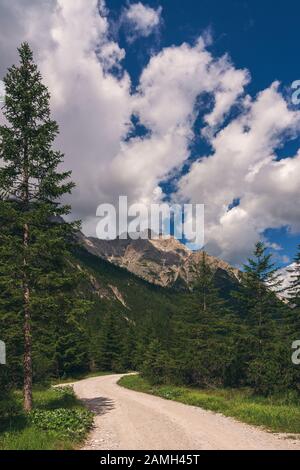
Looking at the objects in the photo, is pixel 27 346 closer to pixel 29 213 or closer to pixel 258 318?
pixel 29 213

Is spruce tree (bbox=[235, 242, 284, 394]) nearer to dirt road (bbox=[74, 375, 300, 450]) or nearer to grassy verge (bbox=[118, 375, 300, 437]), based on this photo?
grassy verge (bbox=[118, 375, 300, 437])

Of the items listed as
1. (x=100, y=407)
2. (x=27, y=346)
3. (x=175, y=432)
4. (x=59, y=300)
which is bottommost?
(x=100, y=407)

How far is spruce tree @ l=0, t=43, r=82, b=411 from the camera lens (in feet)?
57.3

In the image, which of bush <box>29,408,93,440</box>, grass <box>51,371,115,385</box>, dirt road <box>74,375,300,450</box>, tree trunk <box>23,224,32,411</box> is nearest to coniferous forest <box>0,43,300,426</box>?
tree trunk <box>23,224,32,411</box>

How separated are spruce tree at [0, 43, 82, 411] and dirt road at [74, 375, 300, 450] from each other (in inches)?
197

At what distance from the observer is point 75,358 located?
6122cm

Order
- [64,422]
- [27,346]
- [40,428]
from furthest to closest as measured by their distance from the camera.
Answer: [27,346]
[64,422]
[40,428]

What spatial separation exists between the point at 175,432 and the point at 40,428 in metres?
5.24

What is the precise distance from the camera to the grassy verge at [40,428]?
11523 mm

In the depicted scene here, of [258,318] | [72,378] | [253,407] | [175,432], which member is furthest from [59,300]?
[72,378]

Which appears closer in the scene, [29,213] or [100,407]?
[29,213]

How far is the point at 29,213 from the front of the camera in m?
18.2

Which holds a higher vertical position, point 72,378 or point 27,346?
point 27,346

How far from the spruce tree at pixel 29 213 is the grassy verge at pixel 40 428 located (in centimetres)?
249
